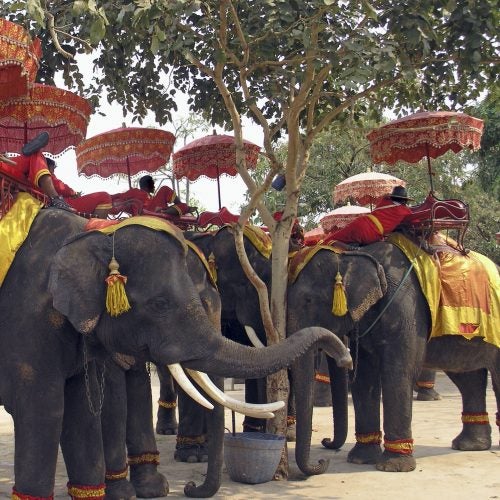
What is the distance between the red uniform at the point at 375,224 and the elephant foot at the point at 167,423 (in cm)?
299

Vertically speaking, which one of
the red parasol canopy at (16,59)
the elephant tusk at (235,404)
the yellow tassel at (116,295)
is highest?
the red parasol canopy at (16,59)

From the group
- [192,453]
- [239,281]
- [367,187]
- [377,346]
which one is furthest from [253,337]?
[367,187]

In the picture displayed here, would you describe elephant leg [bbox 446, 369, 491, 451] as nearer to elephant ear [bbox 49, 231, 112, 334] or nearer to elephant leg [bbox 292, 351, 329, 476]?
elephant leg [bbox 292, 351, 329, 476]

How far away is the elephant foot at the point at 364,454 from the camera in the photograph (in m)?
7.74

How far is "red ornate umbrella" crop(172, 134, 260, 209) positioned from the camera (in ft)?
32.1

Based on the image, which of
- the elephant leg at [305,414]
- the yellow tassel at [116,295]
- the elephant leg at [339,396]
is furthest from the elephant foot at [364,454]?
the yellow tassel at [116,295]

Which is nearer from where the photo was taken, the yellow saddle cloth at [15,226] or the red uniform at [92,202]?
the yellow saddle cloth at [15,226]

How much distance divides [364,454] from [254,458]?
1428 mm

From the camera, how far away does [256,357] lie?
4359 mm

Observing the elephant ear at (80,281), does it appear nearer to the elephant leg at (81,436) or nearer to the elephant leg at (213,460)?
the elephant leg at (81,436)

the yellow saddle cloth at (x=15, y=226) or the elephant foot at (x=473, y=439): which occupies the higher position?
A: the yellow saddle cloth at (x=15, y=226)

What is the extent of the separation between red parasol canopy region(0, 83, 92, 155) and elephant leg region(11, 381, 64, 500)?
6.37 feet

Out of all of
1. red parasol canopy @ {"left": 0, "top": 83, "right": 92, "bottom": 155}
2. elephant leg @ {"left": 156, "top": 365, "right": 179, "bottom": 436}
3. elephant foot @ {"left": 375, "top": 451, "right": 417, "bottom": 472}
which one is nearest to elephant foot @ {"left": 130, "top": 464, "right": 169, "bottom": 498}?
elephant foot @ {"left": 375, "top": 451, "right": 417, "bottom": 472}

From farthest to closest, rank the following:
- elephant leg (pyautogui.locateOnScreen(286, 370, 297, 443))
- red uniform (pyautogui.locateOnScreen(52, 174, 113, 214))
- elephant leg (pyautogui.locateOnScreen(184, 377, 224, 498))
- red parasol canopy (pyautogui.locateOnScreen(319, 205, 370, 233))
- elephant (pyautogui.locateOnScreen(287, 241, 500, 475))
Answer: red parasol canopy (pyautogui.locateOnScreen(319, 205, 370, 233)) < elephant leg (pyautogui.locateOnScreen(286, 370, 297, 443)) < elephant (pyautogui.locateOnScreen(287, 241, 500, 475)) < red uniform (pyautogui.locateOnScreen(52, 174, 113, 214)) < elephant leg (pyautogui.locateOnScreen(184, 377, 224, 498))
